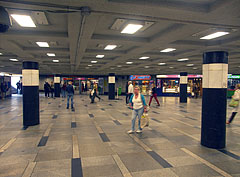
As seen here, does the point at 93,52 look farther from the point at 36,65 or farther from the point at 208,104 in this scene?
the point at 208,104

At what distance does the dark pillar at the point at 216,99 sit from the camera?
518 cm

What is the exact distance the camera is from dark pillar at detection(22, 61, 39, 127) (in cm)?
775

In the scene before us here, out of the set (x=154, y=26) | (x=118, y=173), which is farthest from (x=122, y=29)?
(x=118, y=173)

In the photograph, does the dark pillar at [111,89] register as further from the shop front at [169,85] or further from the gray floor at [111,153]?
the gray floor at [111,153]

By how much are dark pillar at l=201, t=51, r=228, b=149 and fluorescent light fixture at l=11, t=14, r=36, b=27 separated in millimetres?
4980

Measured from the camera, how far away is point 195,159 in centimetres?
434

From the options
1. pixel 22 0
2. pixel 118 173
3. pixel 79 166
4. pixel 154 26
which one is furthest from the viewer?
pixel 154 26

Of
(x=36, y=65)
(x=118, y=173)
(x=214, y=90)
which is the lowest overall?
(x=118, y=173)

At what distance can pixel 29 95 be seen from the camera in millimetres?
7844

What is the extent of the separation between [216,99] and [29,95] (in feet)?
23.9

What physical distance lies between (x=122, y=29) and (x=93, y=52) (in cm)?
362

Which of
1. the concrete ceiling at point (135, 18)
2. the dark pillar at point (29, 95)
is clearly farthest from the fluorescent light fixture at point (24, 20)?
the dark pillar at point (29, 95)

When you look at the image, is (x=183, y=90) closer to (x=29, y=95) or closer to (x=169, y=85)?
(x=169, y=85)

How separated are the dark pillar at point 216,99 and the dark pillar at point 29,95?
22.4 ft
